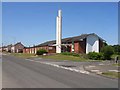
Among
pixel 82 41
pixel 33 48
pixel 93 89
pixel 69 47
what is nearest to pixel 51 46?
pixel 69 47

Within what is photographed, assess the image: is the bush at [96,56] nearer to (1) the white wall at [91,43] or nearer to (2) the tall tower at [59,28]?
(1) the white wall at [91,43]

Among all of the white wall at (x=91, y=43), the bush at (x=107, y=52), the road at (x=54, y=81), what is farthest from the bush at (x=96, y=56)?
the road at (x=54, y=81)

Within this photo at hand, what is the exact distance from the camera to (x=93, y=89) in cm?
1304

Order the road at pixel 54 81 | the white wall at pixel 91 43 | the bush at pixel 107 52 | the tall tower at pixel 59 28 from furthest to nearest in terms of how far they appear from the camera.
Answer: the tall tower at pixel 59 28
the white wall at pixel 91 43
the bush at pixel 107 52
the road at pixel 54 81

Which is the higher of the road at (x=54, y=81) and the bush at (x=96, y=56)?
the bush at (x=96, y=56)

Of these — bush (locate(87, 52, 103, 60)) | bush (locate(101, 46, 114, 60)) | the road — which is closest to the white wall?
bush (locate(87, 52, 103, 60))

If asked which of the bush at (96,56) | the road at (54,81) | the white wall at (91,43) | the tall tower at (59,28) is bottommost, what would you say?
the road at (54,81)

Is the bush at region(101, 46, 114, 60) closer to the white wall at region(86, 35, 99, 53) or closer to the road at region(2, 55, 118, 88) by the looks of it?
the white wall at region(86, 35, 99, 53)

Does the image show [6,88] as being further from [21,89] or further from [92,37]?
[92,37]

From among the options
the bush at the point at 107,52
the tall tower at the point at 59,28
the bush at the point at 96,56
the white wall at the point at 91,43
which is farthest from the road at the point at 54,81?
the tall tower at the point at 59,28

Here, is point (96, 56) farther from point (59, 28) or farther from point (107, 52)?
point (59, 28)

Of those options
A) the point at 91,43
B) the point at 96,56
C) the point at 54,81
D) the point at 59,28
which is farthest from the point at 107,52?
the point at 54,81

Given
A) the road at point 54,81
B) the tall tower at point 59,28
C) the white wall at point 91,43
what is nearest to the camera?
the road at point 54,81

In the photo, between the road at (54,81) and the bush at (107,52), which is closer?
the road at (54,81)
